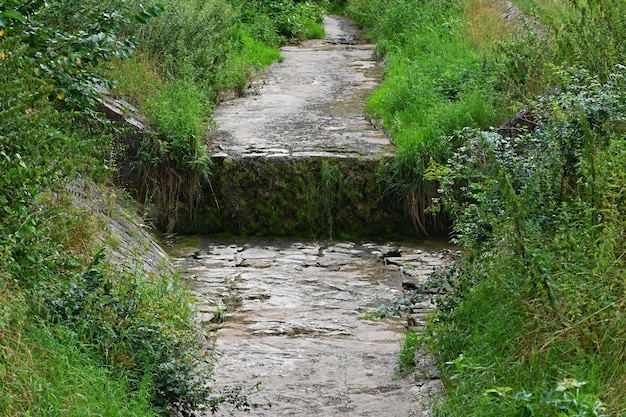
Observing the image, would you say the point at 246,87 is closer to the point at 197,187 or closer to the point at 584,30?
the point at 197,187

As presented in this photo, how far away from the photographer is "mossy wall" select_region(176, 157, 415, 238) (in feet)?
32.0

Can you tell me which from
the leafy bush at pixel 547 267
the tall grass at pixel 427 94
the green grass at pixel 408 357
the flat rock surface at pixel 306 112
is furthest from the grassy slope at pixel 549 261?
the flat rock surface at pixel 306 112

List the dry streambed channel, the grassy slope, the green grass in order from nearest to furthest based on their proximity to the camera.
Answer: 1. the grassy slope
2. the dry streambed channel
3. the green grass

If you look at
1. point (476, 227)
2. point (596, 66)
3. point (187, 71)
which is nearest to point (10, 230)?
point (476, 227)

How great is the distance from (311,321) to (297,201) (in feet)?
8.81

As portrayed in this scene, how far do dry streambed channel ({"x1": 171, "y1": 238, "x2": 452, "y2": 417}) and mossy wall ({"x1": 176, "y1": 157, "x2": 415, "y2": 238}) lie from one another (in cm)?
31

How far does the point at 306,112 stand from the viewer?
1162 cm

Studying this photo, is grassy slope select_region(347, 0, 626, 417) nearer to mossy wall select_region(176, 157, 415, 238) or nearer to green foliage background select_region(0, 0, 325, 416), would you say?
green foliage background select_region(0, 0, 325, 416)

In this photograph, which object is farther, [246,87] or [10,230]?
[246,87]

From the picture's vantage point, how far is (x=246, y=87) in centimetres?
1276

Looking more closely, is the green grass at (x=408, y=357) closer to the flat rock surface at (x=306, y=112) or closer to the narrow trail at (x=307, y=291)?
the narrow trail at (x=307, y=291)

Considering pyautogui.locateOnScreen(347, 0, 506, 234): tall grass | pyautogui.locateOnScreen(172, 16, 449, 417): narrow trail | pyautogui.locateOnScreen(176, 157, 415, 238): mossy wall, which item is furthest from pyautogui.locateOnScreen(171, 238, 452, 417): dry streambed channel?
pyautogui.locateOnScreen(347, 0, 506, 234): tall grass

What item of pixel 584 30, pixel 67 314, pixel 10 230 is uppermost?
pixel 584 30

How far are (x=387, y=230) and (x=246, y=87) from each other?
12.7ft
